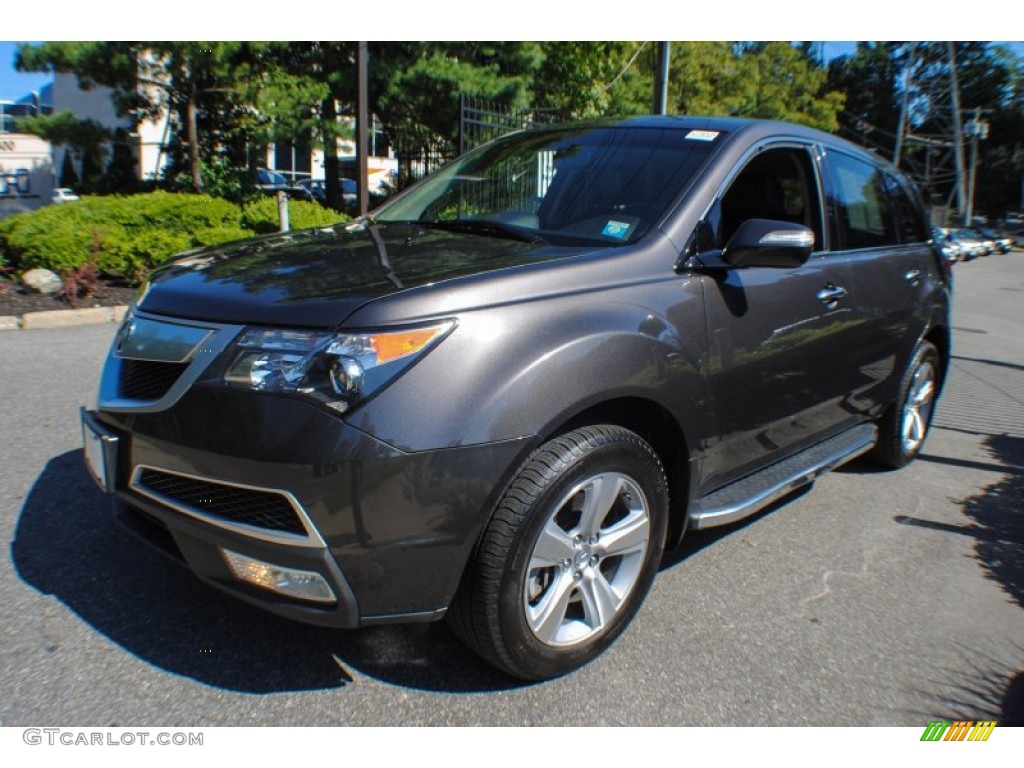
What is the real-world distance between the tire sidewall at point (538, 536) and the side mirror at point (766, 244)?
0.81 meters

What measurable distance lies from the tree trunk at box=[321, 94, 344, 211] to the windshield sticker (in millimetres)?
10665

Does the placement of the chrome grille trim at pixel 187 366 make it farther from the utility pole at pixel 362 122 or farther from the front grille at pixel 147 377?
the utility pole at pixel 362 122

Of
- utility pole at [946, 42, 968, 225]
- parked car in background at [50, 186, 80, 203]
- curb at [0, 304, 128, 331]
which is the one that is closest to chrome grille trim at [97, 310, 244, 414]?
curb at [0, 304, 128, 331]

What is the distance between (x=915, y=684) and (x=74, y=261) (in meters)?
8.34

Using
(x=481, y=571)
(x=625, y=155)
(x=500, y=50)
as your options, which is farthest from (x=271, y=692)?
(x=500, y=50)

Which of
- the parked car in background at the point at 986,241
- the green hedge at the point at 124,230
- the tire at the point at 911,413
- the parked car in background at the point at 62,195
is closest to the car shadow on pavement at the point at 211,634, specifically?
the tire at the point at 911,413

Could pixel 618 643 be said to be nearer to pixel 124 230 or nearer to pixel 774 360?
pixel 774 360

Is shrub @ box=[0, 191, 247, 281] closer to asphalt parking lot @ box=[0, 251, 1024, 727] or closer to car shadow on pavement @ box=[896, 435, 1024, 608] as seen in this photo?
asphalt parking lot @ box=[0, 251, 1024, 727]

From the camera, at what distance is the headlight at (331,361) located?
212 centimetres

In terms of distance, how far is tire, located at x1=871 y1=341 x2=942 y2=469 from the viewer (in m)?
4.71

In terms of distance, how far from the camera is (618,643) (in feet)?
9.52

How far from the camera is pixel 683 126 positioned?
346 cm

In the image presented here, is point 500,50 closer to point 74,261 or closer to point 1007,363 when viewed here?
point 74,261
